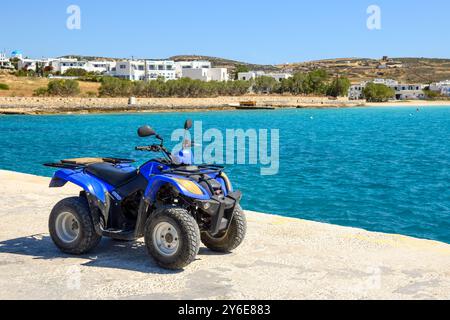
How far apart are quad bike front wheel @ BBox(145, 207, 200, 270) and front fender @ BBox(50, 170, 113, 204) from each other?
84 cm

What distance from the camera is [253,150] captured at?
51156 millimetres

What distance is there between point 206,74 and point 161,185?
15073 cm

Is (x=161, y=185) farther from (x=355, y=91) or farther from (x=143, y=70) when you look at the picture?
(x=355, y=91)

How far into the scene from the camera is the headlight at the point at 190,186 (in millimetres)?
6852

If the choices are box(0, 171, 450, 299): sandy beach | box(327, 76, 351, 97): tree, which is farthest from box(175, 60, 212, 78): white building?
box(0, 171, 450, 299): sandy beach

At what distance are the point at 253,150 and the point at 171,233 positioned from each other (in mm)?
44323

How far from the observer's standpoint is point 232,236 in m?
7.70

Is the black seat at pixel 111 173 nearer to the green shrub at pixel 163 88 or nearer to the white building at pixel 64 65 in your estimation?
the green shrub at pixel 163 88

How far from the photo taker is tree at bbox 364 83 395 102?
16150 centimetres

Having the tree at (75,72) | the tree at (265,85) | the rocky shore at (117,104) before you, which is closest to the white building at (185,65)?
the tree at (265,85)

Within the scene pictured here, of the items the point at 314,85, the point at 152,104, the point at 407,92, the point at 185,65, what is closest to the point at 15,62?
the point at 185,65

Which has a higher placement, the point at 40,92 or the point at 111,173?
the point at 40,92

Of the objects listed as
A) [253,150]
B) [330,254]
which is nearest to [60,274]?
[330,254]
